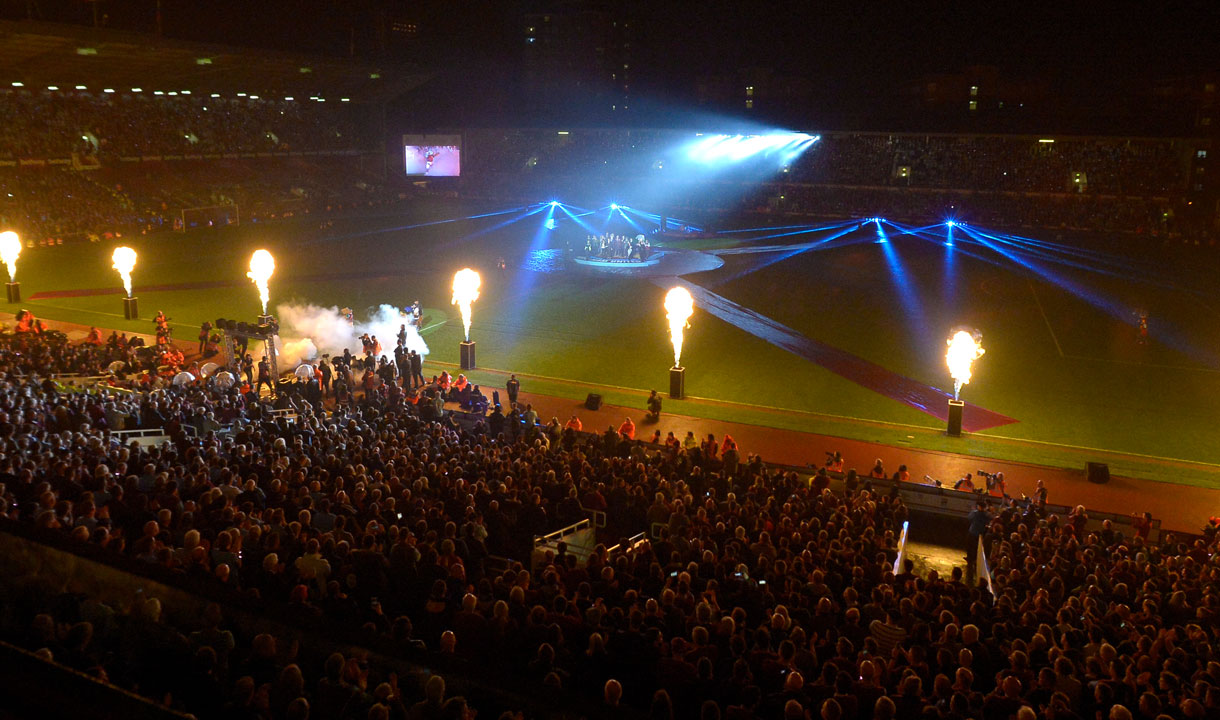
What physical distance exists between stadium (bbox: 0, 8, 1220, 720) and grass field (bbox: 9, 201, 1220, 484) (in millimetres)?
255

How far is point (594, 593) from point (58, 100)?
58044mm

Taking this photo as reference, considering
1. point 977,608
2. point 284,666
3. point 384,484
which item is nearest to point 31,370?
point 384,484

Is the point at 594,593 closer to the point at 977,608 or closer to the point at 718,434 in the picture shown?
the point at 977,608

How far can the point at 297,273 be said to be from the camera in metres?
41.7

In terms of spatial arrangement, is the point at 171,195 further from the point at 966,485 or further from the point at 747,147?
the point at 966,485

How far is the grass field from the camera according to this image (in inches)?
911

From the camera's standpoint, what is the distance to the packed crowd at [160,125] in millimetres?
51188

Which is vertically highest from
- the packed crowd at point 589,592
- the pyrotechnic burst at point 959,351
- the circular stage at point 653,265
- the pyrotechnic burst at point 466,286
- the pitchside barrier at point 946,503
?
the circular stage at point 653,265

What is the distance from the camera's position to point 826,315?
3478 centimetres

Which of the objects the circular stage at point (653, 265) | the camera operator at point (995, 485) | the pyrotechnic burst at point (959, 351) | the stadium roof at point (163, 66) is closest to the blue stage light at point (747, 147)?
the circular stage at point (653, 265)

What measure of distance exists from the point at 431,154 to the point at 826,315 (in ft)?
159

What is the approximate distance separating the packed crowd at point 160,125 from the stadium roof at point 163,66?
1790 mm

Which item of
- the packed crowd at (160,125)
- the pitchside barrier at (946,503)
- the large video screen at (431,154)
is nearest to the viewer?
the pitchside barrier at (946,503)

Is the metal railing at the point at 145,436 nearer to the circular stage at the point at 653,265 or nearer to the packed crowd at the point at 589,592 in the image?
the packed crowd at the point at 589,592
